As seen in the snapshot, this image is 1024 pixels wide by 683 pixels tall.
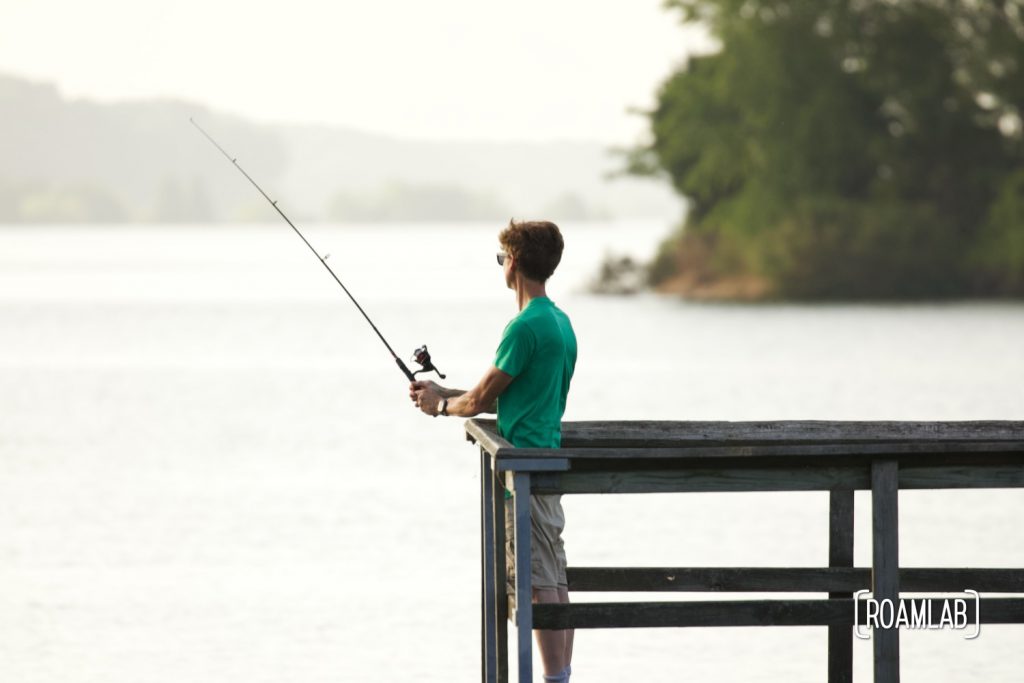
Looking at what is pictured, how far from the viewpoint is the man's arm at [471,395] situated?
6793mm

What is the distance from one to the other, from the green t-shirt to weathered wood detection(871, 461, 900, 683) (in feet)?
3.50

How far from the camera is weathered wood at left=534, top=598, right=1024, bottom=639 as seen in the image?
6.72 metres

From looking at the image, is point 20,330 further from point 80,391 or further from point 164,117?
point 164,117

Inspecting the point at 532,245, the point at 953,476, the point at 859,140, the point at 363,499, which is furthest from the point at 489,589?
the point at 859,140

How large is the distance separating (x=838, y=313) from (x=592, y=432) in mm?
34585

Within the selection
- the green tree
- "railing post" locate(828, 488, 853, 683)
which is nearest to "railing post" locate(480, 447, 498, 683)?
"railing post" locate(828, 488, 853, 683)

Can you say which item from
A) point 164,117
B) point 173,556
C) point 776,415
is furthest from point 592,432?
point 164,117

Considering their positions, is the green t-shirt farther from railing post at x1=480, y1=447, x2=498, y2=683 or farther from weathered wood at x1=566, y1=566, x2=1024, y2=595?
weathered wood at x1=566, y1=566, x2=1024, y2=595

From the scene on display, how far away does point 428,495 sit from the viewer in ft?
49.8

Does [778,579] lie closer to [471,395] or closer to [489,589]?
[489,589]

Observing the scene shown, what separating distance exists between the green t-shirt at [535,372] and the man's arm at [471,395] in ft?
0.13

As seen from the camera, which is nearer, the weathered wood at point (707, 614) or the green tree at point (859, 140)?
the weathered wood at point (707, 614)

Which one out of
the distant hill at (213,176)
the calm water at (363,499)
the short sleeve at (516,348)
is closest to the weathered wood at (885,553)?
the short sleeve at (516,348)

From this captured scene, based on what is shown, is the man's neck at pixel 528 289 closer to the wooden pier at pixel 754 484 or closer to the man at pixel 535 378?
the man at pixel 535 378
